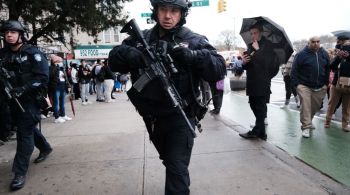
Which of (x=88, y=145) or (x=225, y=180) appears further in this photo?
(x=88, y=145)

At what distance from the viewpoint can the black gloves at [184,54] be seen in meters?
2.45

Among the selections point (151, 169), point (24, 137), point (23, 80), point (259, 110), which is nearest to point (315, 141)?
point (259, 110)

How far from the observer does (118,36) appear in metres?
51.9

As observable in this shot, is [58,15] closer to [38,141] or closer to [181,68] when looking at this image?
[38,141]

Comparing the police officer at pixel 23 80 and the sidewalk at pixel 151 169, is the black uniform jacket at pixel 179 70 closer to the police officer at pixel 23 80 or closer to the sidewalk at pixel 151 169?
the sidewalk at pixel 151 169

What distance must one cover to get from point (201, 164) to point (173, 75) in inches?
82.1

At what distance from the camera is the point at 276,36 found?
5414 mm

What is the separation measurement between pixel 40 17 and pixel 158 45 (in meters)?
10.2

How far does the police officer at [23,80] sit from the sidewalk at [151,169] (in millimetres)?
404

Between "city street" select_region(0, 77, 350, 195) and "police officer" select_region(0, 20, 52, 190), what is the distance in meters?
0.41

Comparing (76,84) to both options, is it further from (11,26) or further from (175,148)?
(175,148)

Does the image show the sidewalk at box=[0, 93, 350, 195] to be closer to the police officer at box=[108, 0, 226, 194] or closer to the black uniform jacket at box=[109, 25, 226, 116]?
the police officer at box=[108, 0, 226, 194]

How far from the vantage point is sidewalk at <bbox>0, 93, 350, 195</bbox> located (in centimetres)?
362

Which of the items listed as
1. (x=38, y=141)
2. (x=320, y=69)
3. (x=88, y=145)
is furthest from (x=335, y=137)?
(x=38, y=141)
